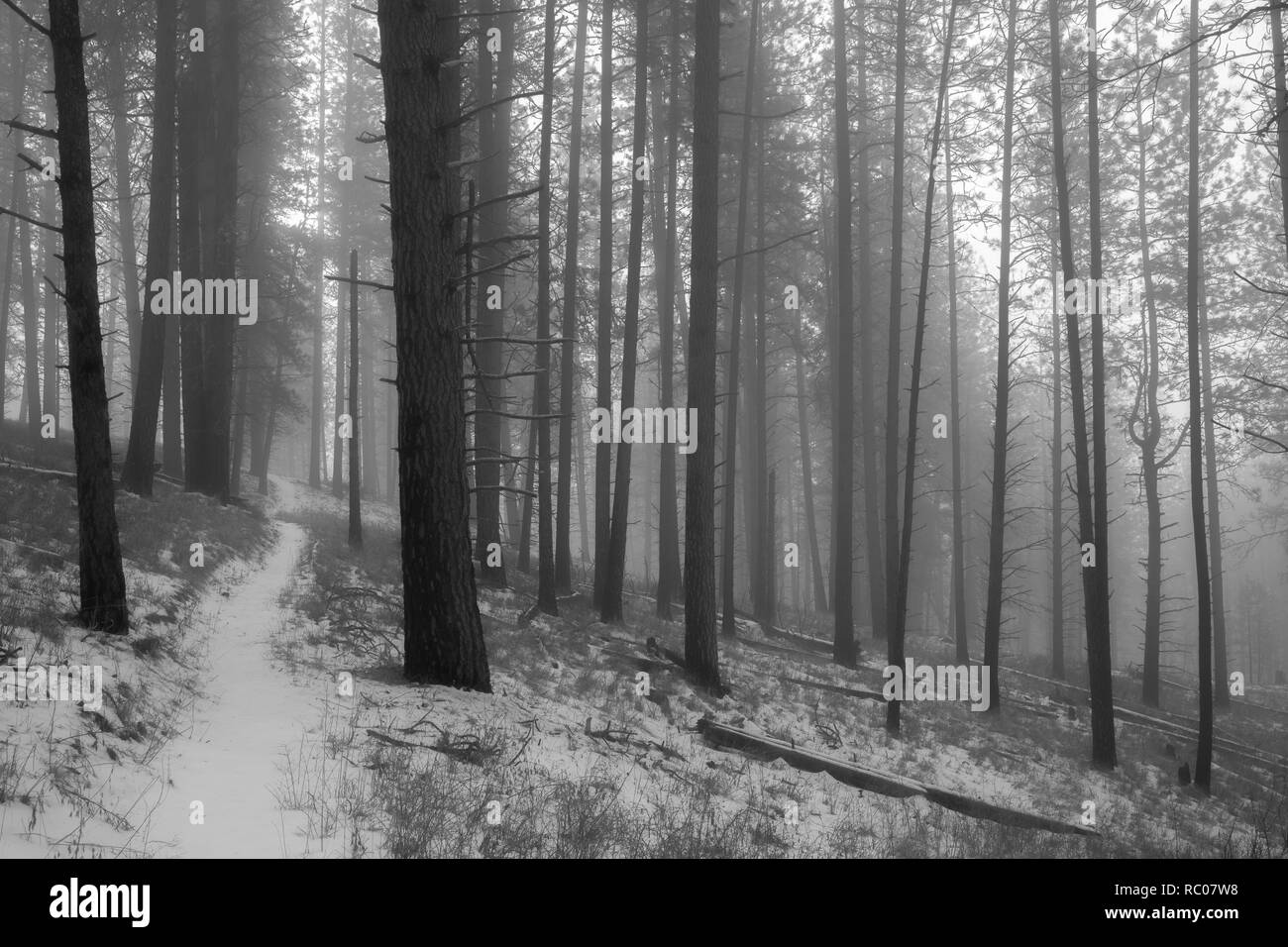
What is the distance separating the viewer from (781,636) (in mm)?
18312

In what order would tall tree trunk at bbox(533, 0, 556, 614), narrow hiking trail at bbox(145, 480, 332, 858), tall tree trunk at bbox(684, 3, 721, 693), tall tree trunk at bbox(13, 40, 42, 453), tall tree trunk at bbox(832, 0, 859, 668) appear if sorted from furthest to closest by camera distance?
tall tree trunk at bbox(13, 40, 42, 453)
tall tree trunk at bbox(832, 0, 859, 668)
tall tree trunk at bbox(533, 0, 556, 614)
tall tree trunk at bbox(684, 3, 721, 693)
narrow hiking trail at bbox(145, 480, 332, 858)

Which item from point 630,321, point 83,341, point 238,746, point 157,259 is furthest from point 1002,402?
point 157,259

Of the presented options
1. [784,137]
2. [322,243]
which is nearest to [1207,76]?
[784,137]

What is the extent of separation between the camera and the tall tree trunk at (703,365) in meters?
10.5

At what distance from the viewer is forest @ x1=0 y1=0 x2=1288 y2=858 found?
6.00 m

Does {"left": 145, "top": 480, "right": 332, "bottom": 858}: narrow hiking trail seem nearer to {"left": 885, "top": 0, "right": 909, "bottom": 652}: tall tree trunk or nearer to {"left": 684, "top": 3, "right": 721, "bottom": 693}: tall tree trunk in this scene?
{"left": 684, "top": 3, "right": 721, "bottom": 693}: tall tree trunk

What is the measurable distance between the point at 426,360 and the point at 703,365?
4355mm

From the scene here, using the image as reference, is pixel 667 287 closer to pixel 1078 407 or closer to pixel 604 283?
pixel 604 283

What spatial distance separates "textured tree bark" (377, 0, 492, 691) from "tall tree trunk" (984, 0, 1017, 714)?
1013 centimetres

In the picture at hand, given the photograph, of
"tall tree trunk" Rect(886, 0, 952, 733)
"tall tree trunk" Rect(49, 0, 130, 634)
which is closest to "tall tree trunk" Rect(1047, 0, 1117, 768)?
"tall tree trunk" Rect(886, 0, 952, 733)

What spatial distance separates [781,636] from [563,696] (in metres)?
10.4

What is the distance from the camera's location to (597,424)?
14.8 m
